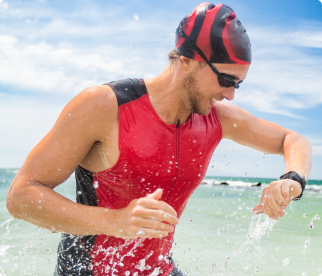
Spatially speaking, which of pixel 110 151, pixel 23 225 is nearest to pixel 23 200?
pixel 110 151

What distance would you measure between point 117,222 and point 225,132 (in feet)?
4.34

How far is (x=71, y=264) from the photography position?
2215mm

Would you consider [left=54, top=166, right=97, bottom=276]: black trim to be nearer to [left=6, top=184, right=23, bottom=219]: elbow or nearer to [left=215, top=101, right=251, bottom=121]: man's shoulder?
[left=6, top=184, right=23, bottom=219]: elbow

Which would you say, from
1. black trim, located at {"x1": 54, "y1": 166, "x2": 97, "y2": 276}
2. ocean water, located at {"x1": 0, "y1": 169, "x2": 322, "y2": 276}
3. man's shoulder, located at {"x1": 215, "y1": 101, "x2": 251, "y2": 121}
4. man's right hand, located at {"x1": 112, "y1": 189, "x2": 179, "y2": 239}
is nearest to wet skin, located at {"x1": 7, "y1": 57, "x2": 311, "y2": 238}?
man's right hand, located at {"x1": 112, "y1": 189, "x2": 179, "y2": 239}

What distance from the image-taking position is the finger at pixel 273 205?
1971 mm

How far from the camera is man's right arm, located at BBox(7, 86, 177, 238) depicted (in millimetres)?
1686

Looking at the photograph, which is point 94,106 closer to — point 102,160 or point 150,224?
point 102,160

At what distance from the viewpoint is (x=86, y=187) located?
2.18 metres

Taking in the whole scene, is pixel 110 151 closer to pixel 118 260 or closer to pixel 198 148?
pixel 198 148

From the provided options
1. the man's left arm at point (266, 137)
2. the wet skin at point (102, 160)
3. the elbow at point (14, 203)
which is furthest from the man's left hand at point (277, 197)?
the elbow at point (14, 203)

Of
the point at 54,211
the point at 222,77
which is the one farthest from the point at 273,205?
the point at 54,211

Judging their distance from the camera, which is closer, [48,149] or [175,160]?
[48,149]

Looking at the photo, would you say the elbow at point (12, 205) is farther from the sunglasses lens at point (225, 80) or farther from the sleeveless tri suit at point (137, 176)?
the sunglasses lens at point (225, 80)

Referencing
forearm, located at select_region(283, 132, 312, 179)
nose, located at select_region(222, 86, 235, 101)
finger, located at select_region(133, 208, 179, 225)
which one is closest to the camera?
finger, located at select_region(133, 208, 179, 225)
